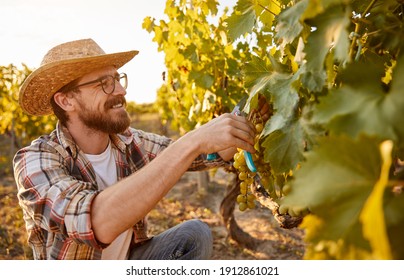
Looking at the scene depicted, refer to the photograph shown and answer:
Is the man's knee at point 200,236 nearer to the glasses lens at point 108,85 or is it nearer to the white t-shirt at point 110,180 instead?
the white t-shirt at point 110,180

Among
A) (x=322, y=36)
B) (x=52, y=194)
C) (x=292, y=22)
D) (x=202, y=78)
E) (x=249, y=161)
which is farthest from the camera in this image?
(x=202, y=78)

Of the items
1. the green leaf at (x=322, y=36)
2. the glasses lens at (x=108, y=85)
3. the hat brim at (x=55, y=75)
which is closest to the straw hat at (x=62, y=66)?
the hat brim at (x=55, y=75)

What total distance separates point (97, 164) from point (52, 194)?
71 cm

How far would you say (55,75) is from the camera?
2725 millimetres

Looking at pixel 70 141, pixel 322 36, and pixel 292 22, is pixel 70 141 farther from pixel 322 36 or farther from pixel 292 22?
pixel 322 36

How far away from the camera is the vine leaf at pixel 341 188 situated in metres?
0.85

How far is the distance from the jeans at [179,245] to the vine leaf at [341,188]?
1.93m

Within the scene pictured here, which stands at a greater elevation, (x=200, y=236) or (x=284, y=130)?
(x=284, y=130)

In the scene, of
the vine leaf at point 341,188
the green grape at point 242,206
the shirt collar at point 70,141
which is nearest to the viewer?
the vine leaf at point 341,188

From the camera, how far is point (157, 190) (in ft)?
6.16

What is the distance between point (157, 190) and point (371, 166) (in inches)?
45.5

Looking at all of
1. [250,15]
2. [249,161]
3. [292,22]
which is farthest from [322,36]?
[250,15]
